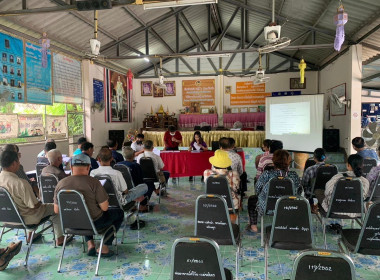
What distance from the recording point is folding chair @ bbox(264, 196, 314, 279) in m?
2.27

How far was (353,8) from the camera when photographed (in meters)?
6.21

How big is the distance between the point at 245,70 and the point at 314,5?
5.68m

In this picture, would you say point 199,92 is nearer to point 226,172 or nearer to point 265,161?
point 265,161

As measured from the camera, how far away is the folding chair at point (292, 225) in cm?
227

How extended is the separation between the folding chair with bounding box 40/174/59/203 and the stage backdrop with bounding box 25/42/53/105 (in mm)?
4126

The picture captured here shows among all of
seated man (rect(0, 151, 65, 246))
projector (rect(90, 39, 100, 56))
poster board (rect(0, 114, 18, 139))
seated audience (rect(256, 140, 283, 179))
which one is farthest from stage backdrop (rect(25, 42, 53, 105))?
seated audience (rect(256, 140, 283, 179))

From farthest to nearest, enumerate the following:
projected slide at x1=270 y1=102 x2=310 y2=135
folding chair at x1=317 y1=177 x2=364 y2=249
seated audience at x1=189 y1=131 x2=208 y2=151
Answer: projected slide at x1=270 y1=102 x2=310 y2=135, seated audience at x1=189 y1=131 x2=208 y2=151, folding chair at x1=317 y1=177 x2=364 y2=249

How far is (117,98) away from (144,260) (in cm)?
947

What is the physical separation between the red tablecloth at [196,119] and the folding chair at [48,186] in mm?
9689

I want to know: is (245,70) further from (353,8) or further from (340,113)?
(353,8)

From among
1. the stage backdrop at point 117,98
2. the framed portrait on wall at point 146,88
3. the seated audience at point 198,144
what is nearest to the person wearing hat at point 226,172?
the seated audience at point 198,144

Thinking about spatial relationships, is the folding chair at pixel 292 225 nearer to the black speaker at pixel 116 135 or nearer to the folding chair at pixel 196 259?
the folding chair at pixel 196 259

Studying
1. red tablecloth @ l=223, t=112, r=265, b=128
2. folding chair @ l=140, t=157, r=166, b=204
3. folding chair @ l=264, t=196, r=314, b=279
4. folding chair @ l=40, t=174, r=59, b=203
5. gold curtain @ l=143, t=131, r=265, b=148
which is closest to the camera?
folding chair @ l=264, t=196, r=314, b=279

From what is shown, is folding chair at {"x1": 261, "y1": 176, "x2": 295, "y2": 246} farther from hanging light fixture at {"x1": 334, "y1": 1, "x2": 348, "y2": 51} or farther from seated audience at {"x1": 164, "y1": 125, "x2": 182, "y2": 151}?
seated audience at {"x1": 164, "y1": 125, "x2": 182, "y2": 151}
